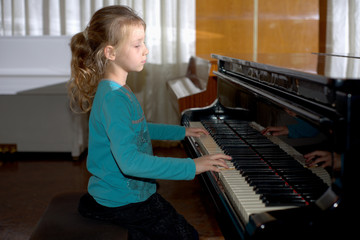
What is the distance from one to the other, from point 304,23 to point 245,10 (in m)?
0.68

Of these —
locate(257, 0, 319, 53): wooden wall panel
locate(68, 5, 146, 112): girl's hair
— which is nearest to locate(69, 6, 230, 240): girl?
locate(68, 5, 146, 112): girl's hair

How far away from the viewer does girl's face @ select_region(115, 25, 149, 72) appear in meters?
1.54

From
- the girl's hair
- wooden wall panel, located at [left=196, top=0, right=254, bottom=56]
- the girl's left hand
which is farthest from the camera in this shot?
wooden wall panel, located at [left=196, top=0, right=254, bottom=56]

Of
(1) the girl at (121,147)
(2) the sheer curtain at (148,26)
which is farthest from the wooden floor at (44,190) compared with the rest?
(1) the girl at (121,147)

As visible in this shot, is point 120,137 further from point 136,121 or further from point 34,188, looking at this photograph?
point 34,188

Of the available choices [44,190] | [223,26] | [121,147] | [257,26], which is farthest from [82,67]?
[257,26]

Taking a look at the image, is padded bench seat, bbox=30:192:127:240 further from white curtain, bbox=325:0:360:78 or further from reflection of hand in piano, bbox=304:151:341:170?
white curtain, bbox=325:0:360:78

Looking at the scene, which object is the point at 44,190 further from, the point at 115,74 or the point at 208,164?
the point at 208,164

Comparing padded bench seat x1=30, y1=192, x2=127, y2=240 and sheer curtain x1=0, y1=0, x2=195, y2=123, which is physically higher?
sheer curtain x1=0, y1=0, x2=195, y2=123

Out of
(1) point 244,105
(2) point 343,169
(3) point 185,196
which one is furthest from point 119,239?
(3) point 185,196

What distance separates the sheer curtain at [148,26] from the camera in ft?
14.9

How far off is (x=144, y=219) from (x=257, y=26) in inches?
147

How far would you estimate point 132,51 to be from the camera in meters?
1.54

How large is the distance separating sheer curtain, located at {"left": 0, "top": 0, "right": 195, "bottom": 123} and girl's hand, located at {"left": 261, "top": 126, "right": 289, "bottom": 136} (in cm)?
318
